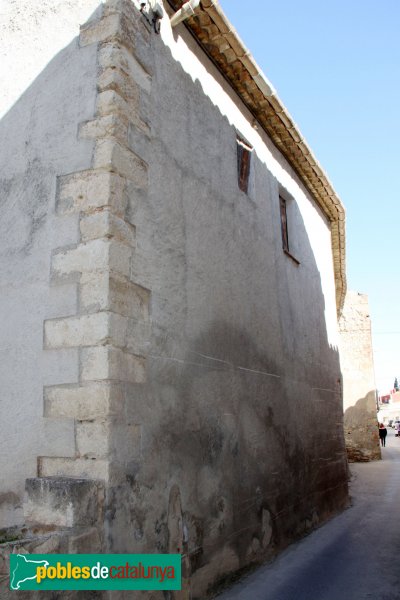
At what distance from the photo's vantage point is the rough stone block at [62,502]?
270cm

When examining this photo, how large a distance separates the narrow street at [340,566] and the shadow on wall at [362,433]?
7.13 meters

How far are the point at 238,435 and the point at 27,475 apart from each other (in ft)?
6.70

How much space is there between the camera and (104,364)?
304 centimetres

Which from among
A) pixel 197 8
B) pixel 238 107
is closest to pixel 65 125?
pixel 197 8

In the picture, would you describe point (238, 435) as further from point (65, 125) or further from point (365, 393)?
point (365, 393)

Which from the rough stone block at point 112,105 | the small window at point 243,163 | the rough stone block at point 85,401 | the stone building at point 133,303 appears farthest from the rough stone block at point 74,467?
the small window at point 243,163

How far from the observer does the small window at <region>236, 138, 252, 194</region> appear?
5.64 m

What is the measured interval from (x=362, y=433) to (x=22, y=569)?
547 inches

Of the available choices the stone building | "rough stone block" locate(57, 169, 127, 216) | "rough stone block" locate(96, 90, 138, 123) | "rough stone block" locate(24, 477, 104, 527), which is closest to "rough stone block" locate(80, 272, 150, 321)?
the stone building

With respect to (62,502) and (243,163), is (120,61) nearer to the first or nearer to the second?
(243,163)

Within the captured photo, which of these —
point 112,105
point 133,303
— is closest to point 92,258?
point 133,303

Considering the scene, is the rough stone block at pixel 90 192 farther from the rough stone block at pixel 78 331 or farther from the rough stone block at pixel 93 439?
the rough stone block at pixel 93 439

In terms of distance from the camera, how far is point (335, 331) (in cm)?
944

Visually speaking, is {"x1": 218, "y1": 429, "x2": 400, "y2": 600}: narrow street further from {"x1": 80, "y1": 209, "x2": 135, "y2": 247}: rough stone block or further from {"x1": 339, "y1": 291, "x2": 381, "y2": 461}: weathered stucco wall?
{"x1": 339, "y1": 291, "x2": 381, "y2": 461}: weathered stucco wall
